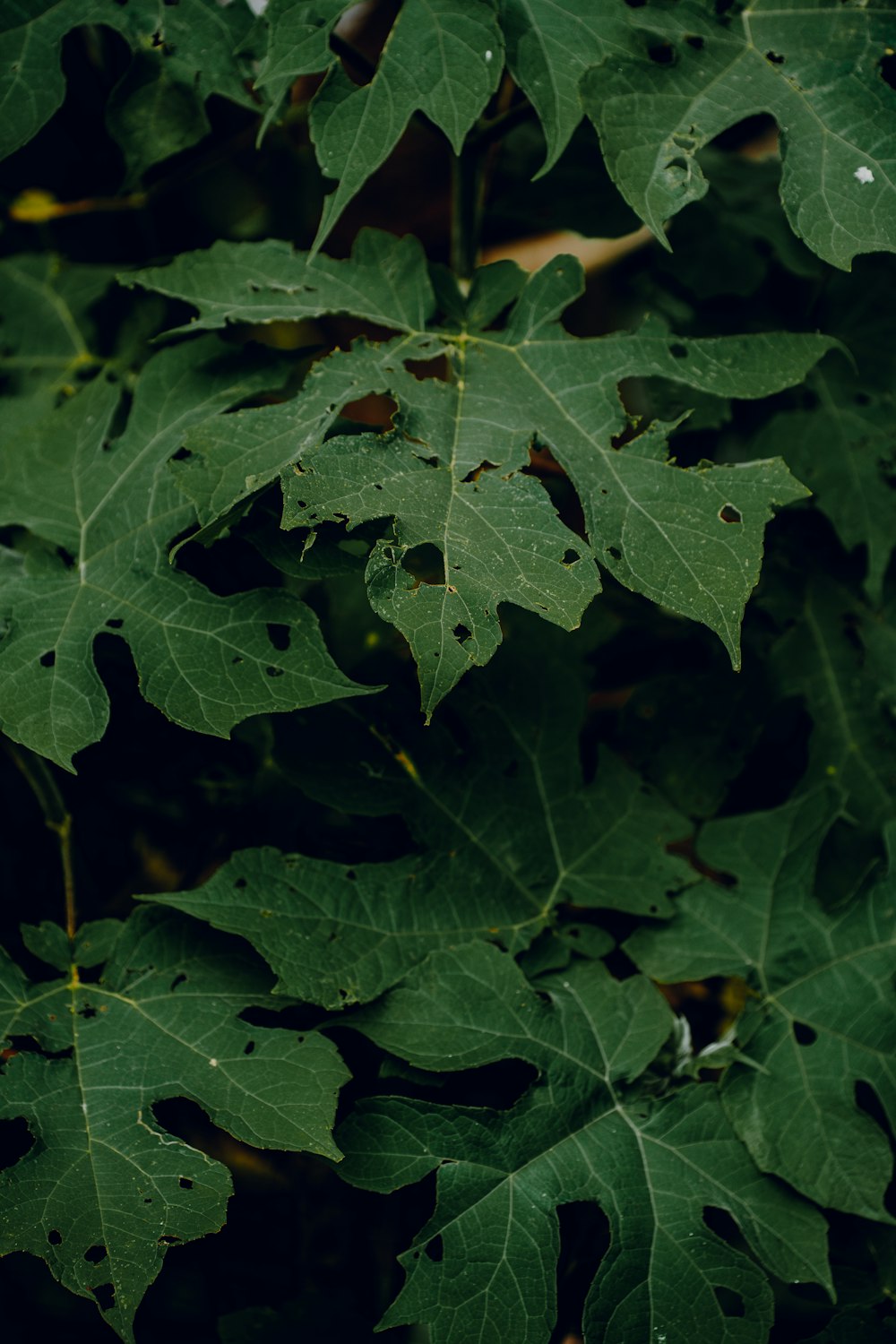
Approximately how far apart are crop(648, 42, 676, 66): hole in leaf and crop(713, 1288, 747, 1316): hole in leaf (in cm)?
136

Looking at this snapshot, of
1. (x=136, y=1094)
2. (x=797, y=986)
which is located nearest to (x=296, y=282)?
(x=136, y=1094)

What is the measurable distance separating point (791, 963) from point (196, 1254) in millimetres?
854

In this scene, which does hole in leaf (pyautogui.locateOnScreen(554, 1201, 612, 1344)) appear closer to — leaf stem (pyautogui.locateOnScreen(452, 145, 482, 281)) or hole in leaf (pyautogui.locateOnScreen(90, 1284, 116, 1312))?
hole in leaf (pyautogui.locateOnScreen(90, 1284, 116, 1312))

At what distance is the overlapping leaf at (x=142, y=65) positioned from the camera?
1174 mm

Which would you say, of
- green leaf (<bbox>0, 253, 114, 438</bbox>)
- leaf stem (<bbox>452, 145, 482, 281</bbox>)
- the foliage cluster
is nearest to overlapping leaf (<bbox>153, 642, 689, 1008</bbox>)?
the foliage cluster

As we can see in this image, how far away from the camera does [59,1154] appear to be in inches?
38.7

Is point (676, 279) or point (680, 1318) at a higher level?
point (676, 279)

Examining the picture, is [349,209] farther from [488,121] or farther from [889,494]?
[889,494]

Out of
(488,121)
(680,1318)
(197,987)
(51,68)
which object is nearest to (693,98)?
(488,121)

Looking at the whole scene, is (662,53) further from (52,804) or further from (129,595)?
(52,804)

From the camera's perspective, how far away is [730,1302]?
1.17 meters

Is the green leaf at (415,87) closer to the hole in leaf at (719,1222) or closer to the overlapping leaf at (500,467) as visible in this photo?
the overlapping leaf at (500,467)

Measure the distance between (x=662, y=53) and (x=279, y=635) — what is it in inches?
34.3

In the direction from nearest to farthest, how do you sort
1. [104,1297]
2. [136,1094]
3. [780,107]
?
[104,1297] → [136,1094] → [780,107]
